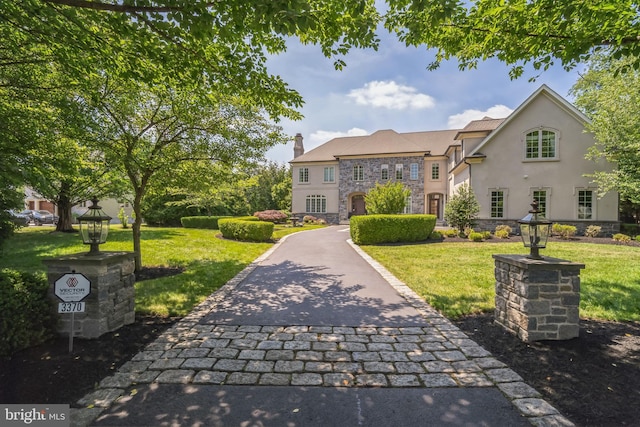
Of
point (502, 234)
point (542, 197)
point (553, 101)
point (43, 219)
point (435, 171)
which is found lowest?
point (502, 234)

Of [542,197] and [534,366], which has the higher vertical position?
[542,197]

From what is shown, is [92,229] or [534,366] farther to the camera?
[92,229]

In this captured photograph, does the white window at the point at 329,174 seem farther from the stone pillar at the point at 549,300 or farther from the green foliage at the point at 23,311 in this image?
the green foliage at the point at 23,311

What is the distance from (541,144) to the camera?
16.9 meters

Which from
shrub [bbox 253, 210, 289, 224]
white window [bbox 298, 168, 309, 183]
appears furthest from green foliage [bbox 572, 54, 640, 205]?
shrub [bbox 253, 210, 289, 224]

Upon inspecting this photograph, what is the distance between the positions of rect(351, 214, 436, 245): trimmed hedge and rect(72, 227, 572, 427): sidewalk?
27.8 feet

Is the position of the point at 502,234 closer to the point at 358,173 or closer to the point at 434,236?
the point at 434,236

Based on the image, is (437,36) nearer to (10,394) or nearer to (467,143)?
(10,394)

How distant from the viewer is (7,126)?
436cm

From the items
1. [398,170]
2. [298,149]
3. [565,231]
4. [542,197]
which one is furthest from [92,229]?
[298,149]

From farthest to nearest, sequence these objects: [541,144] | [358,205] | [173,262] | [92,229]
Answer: [358,205]
[541,144]
[173,262]
[92,229]

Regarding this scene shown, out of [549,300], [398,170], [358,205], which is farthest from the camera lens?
[358,205]

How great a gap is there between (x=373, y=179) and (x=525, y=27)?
23808 millimetres

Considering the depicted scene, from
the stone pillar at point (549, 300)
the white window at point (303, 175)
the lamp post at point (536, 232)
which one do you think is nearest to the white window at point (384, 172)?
the white window at point (303, 175)
